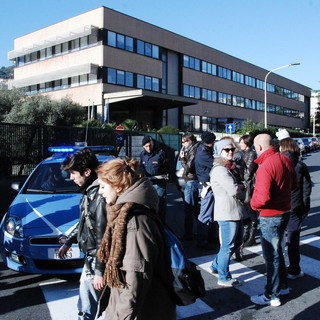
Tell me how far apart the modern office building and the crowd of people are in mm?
21071

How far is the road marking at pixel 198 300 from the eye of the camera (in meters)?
3.79

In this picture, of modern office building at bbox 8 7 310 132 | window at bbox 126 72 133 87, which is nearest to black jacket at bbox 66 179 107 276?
modern office building at bbox 8 7 310 132

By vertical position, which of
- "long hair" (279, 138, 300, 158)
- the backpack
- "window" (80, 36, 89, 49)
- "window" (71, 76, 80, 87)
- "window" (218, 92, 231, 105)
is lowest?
the backpack

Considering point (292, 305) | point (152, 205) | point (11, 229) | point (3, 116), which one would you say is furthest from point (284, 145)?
point (3, 116)

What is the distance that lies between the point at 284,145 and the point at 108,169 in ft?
10.6

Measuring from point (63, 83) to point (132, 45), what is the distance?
718 cm

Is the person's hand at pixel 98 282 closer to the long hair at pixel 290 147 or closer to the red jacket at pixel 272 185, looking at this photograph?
the red jacket at pixel 272 185

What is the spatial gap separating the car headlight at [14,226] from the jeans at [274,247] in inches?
114

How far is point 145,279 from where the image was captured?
208 centimetres

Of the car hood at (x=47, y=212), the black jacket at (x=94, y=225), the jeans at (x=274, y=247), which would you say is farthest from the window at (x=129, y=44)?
the black jacket at (x=94, y=225)

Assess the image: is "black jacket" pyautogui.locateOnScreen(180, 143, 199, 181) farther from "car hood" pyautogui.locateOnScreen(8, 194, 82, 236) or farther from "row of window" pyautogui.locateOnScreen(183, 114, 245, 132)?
"row of window" pyautogui.locateOnScreen(183, 114, 245, 132)

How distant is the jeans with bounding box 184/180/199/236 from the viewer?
6.63 m

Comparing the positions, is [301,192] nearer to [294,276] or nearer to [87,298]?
[294,276]

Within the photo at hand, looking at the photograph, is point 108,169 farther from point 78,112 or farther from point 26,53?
point 26,53
